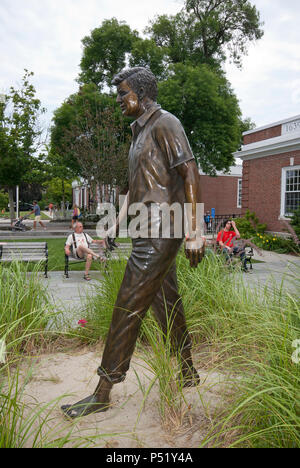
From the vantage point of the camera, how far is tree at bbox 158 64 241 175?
2102cm

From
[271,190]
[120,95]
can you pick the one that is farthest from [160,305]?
[271,190]

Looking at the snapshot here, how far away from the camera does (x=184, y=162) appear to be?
2.50 metres

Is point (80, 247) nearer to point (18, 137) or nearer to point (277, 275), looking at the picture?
point (277, 275)

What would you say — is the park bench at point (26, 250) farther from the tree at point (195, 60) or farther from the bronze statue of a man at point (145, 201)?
the tree at point (195, 60)

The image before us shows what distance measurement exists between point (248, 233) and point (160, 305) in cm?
1456

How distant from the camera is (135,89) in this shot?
2.70 metres

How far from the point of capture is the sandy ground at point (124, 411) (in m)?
2.24

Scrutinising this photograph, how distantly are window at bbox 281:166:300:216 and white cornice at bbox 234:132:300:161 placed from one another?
2.91 ft

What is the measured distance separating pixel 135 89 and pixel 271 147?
1567 centimetres

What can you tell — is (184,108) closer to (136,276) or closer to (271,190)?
(271,190)

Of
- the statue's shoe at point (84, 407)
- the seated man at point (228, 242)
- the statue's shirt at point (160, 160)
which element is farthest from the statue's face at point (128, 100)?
the seated man at point (228, 242)

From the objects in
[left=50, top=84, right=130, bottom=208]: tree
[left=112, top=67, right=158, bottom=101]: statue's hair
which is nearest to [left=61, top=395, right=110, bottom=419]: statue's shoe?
[left=112, top=67, right=158, bottom=101]: statue's hair

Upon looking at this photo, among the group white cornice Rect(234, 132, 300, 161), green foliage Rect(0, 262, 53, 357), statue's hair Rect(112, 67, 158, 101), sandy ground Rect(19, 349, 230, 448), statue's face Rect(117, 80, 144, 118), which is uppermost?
white cornice Rect(234, 132, 300, 161)

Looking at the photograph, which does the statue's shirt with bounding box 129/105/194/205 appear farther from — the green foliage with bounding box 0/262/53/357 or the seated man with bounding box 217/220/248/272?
the seated man with bounding box 217/220/248/272
